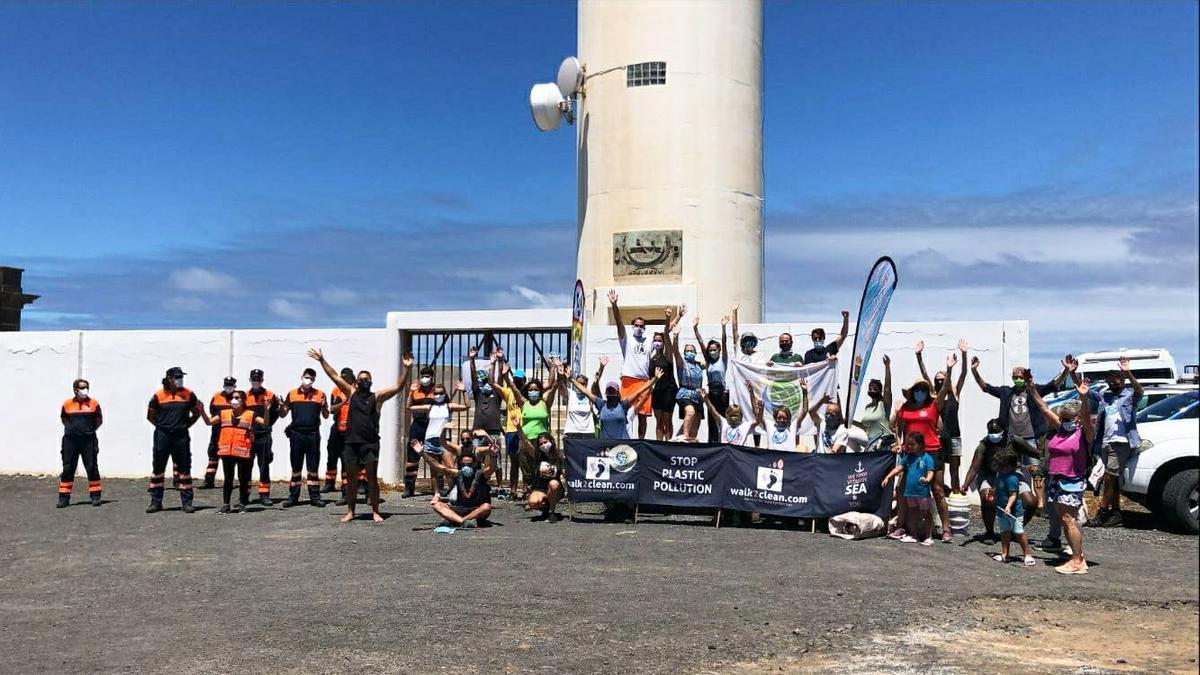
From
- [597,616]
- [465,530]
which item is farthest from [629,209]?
[597,616]

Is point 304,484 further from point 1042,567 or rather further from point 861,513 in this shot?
point 1042,567

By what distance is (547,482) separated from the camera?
12.8 meters

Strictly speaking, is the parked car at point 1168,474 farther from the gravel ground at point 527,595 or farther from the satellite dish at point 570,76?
the satellite dish at point 570,76

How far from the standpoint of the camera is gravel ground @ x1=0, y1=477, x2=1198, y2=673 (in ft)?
21.9

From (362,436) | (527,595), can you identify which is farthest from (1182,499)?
(362,436)

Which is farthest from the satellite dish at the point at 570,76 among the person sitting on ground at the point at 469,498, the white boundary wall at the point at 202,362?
the person sitting on ground at the point at 469,498

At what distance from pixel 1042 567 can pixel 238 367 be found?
13.6m

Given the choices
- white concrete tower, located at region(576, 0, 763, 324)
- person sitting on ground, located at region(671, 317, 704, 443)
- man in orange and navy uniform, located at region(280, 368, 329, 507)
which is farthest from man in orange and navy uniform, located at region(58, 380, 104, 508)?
white concrete tower, located at region(576, 0, 763, 324)

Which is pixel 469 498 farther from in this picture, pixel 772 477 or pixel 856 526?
pixel 856 526

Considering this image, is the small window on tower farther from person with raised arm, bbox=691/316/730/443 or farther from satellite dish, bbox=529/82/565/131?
person with raised arm, bbox=691/316/730/443

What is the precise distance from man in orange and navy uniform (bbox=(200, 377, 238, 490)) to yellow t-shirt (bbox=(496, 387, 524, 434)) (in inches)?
147

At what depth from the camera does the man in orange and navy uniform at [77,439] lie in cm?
1395

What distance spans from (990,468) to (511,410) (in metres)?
6.57

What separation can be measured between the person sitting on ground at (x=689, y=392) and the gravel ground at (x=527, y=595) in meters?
1.55
